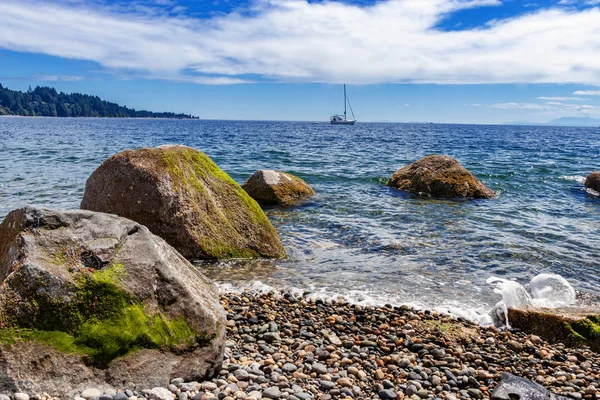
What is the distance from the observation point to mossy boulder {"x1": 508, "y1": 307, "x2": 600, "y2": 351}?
6547 millimetres

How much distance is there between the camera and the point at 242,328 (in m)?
6.29

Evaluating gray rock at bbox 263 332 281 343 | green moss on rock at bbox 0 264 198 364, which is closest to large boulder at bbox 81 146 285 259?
gray rock at bbox 263 332 281 343

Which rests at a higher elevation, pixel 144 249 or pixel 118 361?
pixel 144 249

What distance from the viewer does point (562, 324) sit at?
22.0 ft

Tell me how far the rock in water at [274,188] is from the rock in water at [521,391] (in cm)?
1184

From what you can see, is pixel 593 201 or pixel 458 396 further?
pixel 593 201

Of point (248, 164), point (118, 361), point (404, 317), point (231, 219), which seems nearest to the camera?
point (118, 361)

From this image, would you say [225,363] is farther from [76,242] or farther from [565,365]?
[565,365]

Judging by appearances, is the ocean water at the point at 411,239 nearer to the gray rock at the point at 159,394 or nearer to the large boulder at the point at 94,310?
the large boulder at the point at 94,310

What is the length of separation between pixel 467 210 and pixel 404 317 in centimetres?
997

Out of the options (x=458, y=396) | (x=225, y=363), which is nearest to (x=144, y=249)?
(x=225, y=363)

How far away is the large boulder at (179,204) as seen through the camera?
9117mm

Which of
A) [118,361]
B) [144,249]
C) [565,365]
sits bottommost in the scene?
[565,365]

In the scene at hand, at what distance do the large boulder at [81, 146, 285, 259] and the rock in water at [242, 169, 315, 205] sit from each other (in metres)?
6.32
